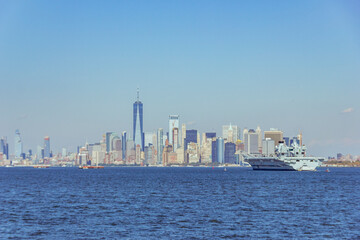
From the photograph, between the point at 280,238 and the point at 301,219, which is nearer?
the point at 280,238

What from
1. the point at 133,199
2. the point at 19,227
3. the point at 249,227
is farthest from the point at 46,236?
the point at 133,199

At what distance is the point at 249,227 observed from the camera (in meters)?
51.6

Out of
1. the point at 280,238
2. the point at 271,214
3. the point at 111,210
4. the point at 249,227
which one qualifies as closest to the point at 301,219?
the point at 271,214

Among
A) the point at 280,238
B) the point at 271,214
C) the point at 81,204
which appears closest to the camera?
the point at 280,238

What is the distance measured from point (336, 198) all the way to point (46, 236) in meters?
52.7

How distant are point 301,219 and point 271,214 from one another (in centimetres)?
470

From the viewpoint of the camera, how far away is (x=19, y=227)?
5134cm

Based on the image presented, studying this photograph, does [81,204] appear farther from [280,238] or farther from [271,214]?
[280,238]

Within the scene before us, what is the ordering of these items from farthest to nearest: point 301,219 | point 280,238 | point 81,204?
1. point 81,204
2. point 301,219
3. point 280,238

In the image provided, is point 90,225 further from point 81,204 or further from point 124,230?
point 81,204

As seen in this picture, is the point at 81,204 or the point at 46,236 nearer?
the point at 46,236

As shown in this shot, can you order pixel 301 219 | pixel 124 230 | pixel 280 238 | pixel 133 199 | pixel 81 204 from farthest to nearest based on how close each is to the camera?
pixel 133 199, pixel 81 204, pixel 301 219, pixel 124 230, pixel 280 238

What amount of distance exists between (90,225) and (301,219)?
857 inches

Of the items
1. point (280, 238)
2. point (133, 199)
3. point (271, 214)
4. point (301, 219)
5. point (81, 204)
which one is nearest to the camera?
point (280, 238)
